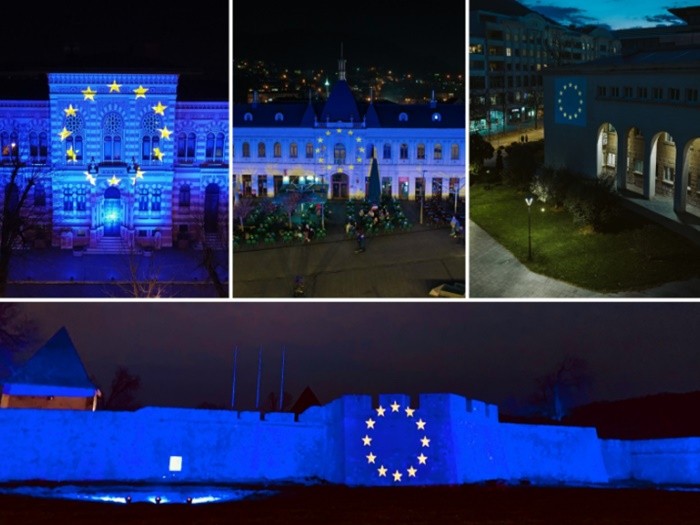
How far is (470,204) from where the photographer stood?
46.6 feet

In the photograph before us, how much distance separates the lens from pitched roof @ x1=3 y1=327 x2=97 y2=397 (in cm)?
1452

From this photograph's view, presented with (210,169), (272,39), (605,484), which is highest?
(272,39)

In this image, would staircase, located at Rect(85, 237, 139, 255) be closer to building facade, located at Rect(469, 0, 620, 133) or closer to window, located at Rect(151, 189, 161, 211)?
window, located at Rect(151, 189, 161, 211)

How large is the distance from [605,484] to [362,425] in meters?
2.05

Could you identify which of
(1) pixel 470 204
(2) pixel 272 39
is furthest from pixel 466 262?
(2) pixel 272 39

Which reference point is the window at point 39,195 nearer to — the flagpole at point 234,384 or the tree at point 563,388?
the flagpole at point 234,384

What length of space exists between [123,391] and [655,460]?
4.81 metres

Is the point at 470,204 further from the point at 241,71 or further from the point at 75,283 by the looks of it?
the point at 75,283

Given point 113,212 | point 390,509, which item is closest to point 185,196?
point 113,212

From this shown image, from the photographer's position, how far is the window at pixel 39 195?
48.1ft

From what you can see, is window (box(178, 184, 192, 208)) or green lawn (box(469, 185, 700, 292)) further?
window (box(178, 184, 192, 208))

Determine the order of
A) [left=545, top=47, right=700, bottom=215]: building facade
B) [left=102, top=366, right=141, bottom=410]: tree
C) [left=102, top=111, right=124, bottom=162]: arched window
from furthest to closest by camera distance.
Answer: [left=102, top=366, right=141, bottom=410]: tree, [left=102, top=111, right=124, bottom=162]: arched window, [left=545, top=47, right=700, bottom=215]: building facade

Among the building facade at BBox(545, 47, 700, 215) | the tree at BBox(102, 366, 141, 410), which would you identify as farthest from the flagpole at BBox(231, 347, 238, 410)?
the building facade at BBox(545, 47, 700, 215)

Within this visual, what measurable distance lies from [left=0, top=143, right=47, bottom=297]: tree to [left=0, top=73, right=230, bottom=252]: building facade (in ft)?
0.03
